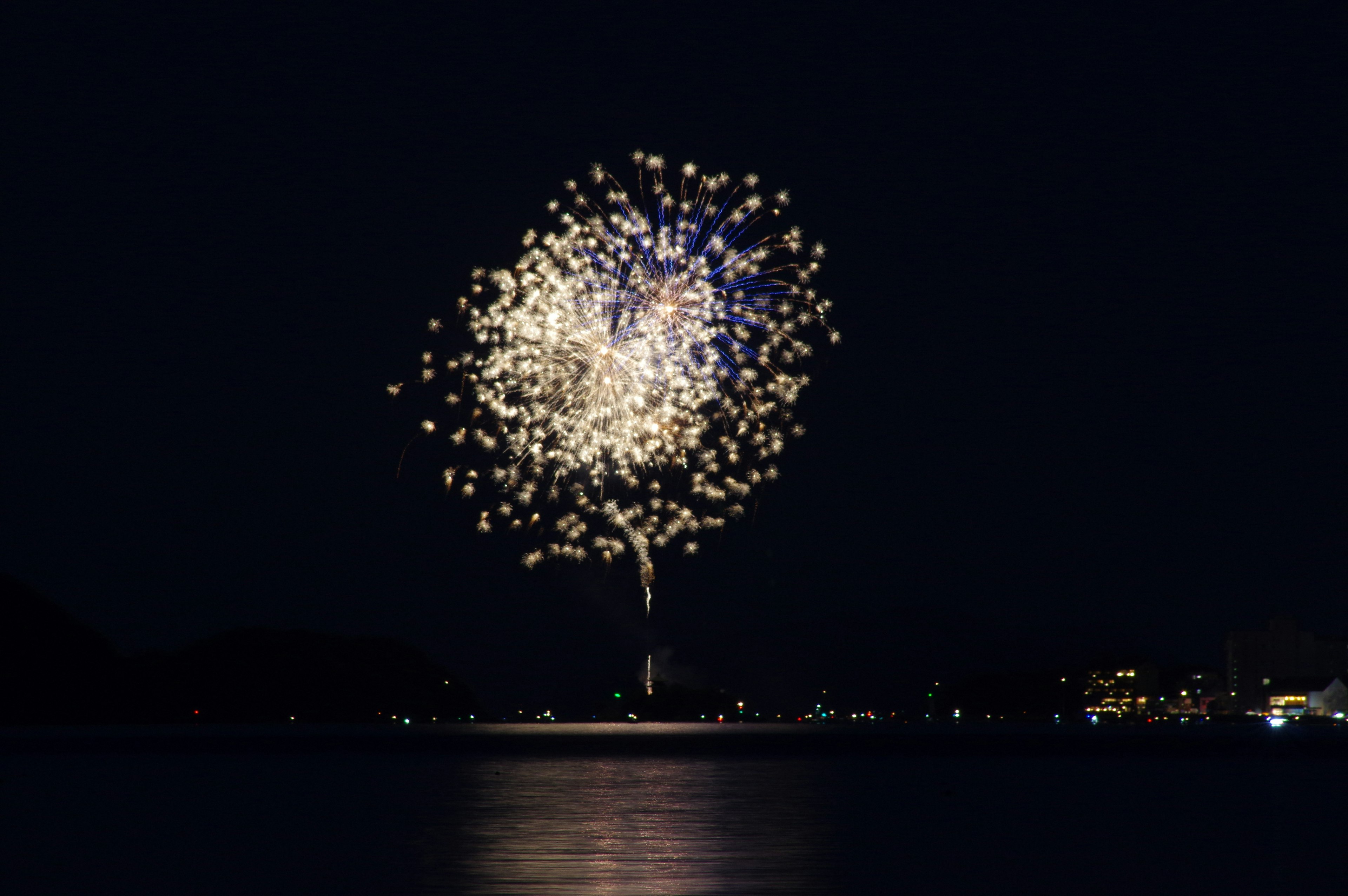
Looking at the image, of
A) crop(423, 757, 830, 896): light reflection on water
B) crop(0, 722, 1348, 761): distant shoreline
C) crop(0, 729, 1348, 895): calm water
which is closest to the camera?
crop(423, 757, 830, 896): light reflection on water

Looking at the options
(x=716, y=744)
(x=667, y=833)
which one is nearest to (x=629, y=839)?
(x=667, y=833)

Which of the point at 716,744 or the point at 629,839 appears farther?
the point at 716,744

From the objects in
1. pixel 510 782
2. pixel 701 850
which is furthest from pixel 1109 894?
pixel 510 782

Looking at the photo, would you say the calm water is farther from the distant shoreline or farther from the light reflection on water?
the distant shoreline

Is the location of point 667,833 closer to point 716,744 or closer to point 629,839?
point 629,839

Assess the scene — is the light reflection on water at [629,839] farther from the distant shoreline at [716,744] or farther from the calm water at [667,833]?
the distant shoreline at [716,744]

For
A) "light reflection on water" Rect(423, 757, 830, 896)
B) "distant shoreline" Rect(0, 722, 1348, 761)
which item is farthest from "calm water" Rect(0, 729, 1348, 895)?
"distant shoreline" Rect(0, 722, 1348, 761)
